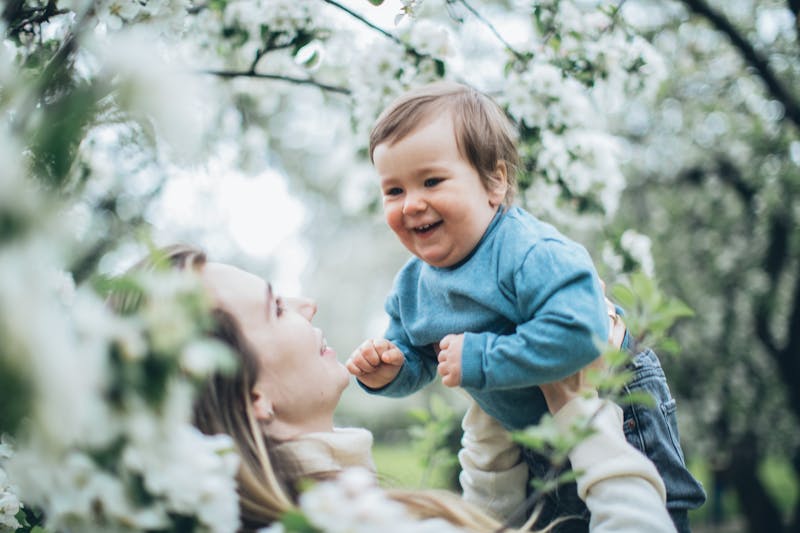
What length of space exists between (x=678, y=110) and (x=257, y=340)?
7294 millimetres

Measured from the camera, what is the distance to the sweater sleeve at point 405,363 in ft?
7.02

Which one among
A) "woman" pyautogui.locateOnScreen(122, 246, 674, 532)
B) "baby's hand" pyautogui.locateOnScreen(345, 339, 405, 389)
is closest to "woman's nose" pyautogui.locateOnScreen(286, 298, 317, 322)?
"woman" pyautogui.locateOnScreen(122, 246, 674, 532)

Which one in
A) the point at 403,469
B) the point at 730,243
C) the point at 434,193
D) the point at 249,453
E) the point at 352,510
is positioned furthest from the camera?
the point at 403,469

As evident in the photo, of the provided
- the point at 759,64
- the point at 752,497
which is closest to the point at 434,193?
the point at 759,64

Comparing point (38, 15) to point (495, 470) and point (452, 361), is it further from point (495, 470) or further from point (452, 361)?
point (495, 470)

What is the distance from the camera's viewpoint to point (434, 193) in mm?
1932

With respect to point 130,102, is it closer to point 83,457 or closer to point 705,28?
point 83,457

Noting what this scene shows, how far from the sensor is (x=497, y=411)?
6.60ft

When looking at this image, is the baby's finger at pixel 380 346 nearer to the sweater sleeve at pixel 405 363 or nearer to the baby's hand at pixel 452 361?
the sweater sleeve at pixel 405 363

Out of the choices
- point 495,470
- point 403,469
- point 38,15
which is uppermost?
point 38,15

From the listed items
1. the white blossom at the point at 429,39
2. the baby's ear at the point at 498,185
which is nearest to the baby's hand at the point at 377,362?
the baby's ear at the point at 498,185

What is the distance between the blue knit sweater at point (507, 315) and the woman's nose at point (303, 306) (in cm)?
28

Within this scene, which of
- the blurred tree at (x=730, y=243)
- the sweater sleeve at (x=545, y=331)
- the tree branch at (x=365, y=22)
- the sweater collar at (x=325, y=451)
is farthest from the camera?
the blurred tree at (x=730, y=243)

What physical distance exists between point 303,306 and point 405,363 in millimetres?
340
